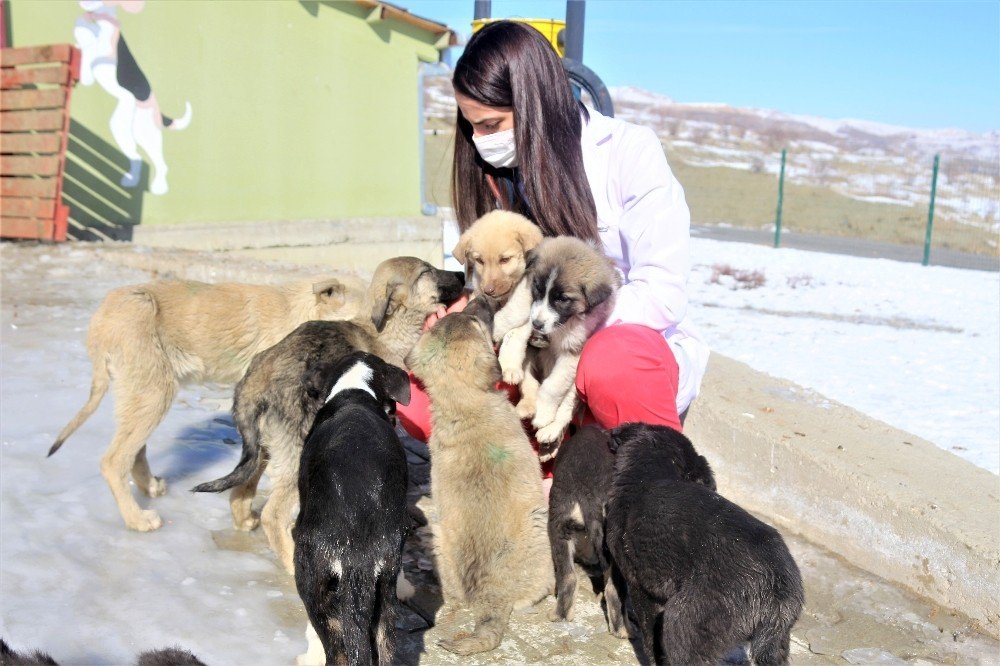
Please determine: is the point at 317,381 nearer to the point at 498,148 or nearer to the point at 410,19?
the point at 498,148

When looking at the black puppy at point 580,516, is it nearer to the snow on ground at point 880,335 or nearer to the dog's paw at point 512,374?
the dog's paw at point 512,374

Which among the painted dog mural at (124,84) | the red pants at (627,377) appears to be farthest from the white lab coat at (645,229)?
the painted dog mural at (124,84)

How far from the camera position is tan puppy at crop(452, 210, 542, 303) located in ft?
13.4

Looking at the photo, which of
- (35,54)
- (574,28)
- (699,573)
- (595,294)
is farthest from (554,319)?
(35,54)

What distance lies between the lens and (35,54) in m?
9.72

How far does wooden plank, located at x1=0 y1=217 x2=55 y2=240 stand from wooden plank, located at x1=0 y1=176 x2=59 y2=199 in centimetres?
28

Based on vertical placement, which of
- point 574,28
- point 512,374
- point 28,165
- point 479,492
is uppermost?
point 574,28

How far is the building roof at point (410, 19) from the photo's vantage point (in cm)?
1308

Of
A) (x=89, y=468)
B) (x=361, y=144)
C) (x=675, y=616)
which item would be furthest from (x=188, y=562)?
(x=361, y=144)

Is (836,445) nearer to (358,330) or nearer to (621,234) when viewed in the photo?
(621,234)

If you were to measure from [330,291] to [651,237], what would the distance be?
170 centimetres

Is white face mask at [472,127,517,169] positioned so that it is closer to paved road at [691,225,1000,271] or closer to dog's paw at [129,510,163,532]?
dog's paw at [129,510,163,532]

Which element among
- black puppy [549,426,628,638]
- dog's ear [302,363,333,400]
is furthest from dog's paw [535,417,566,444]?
dog's ear [302,363,333,400]

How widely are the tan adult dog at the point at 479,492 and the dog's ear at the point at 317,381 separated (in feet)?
1.39
